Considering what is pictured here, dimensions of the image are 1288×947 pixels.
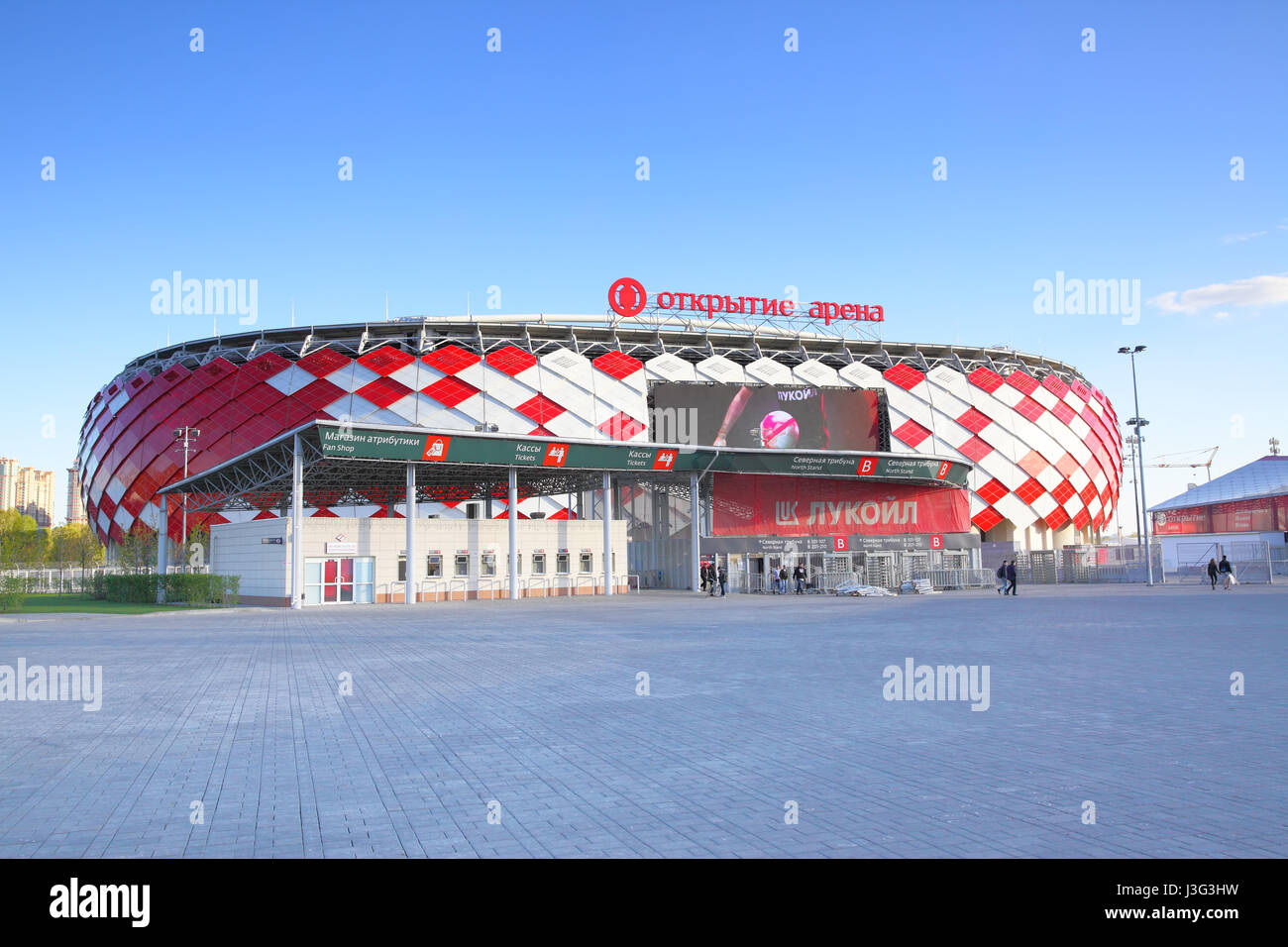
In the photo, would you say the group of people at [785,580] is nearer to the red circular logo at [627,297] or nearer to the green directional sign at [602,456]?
the green directional sign at [602,456]

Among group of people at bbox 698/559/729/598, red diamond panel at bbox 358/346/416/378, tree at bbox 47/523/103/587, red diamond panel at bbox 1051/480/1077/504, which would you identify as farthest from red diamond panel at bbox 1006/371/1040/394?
tree at bbox 47/523/103/587

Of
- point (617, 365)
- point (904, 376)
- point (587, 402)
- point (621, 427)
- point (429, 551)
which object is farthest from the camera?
point (904, 376)

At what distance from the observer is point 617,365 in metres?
63.1

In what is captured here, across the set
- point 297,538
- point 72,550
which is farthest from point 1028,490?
point 72,550

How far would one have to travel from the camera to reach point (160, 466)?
2379 inches

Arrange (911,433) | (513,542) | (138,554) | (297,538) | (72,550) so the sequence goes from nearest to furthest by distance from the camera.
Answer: (297,538)
(513,542)
(138,554)
(72,550)
(911,433)

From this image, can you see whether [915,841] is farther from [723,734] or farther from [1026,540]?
[1026,540]

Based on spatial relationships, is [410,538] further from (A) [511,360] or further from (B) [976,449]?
(B) [976,449]

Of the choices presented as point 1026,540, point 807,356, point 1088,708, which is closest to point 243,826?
point 1088,708

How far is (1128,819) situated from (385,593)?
31016 millimetres

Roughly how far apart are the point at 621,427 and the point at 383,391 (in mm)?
16547

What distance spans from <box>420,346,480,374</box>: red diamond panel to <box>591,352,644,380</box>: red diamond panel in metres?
8.99

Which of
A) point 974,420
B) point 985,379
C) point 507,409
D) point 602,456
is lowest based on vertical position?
point 602,456
